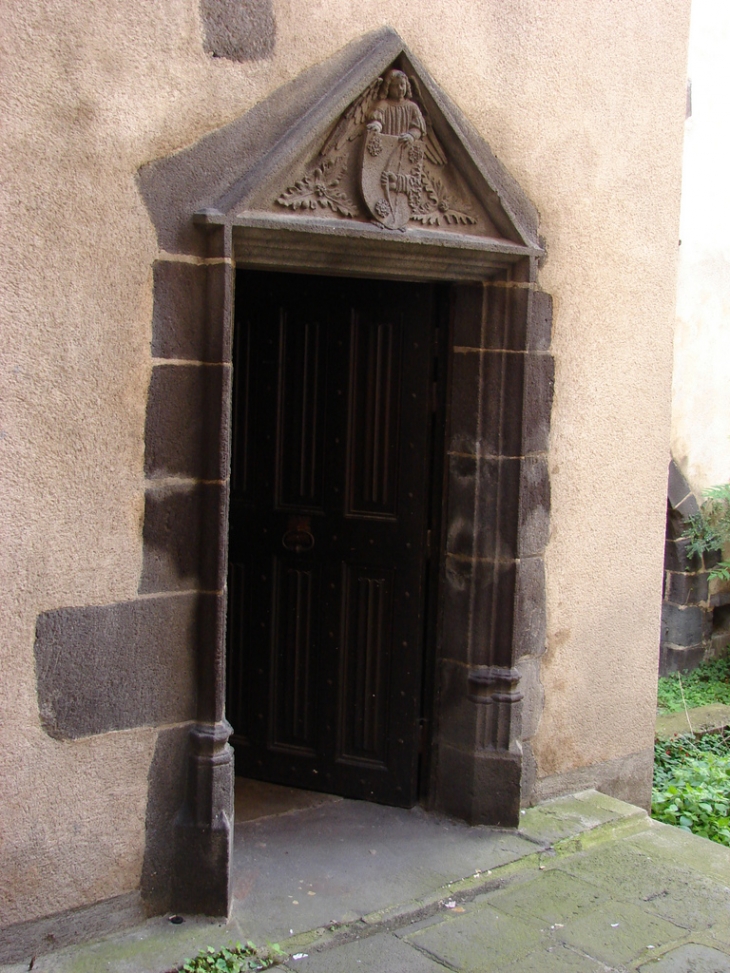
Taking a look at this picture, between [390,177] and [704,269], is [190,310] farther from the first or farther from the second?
[704,269]

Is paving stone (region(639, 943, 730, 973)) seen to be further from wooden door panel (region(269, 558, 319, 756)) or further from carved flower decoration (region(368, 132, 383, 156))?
carved flower decoration (region(368, 132, 383, 156))

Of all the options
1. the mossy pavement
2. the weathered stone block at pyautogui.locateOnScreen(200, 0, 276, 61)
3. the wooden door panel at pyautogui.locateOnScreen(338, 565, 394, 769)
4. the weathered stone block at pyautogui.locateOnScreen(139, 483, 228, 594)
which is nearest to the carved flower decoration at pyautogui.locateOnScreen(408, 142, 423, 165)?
the weathered stone block at pyautogui.locateOnScreen(200, 0, 276, 61)

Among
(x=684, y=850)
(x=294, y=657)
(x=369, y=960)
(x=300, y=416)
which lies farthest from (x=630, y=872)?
(x=300, y=416)

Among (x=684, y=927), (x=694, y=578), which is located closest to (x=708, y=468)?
(x=694, y=578)

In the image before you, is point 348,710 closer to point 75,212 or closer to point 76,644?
point 76,644

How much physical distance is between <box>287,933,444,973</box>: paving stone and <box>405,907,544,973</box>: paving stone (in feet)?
0.19

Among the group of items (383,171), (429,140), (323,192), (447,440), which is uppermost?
(429,140)

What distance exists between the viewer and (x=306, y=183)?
356cm

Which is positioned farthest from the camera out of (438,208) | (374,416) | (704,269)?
(704,269)

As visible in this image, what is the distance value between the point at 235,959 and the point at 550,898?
1.18 meters

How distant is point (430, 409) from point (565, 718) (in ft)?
4.88

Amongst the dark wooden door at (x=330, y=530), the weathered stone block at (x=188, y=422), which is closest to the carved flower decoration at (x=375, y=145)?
the dark wooden door at (x=330, y=530)

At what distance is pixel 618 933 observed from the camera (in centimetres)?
356

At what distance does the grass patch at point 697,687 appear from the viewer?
24.6 ft
